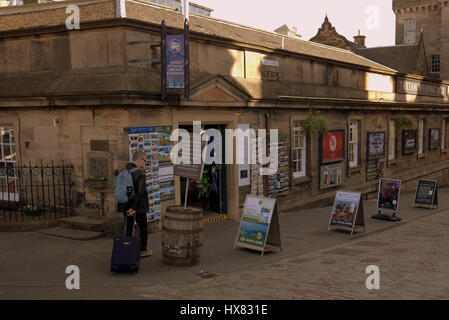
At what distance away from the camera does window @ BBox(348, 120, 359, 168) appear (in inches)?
714

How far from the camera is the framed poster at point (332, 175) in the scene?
53.2 feet

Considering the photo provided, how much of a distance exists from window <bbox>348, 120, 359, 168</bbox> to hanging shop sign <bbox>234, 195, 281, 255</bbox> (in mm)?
9470

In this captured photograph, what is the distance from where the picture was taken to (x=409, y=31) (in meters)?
49.2

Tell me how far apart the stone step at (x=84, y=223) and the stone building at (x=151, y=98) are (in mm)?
246

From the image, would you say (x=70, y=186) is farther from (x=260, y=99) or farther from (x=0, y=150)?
(x=260, y=99)

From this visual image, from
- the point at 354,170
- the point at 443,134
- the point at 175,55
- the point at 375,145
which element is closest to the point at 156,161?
the point at 175,55

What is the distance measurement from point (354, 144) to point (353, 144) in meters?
0.05

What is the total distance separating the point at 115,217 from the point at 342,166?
33.1ft

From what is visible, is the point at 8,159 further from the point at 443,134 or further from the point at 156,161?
the point at 443,134

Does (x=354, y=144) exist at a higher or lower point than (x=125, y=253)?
higher

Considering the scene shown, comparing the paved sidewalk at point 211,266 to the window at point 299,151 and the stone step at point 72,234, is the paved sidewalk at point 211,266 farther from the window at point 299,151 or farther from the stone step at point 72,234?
the window at point 299,151

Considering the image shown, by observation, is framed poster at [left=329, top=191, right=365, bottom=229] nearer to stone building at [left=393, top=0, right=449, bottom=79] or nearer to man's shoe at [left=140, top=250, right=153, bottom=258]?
man's shoe at [left=140, top=250, right=153, bottom=258]

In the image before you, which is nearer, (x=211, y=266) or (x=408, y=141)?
(x=211, y=266)

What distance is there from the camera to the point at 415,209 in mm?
16656
